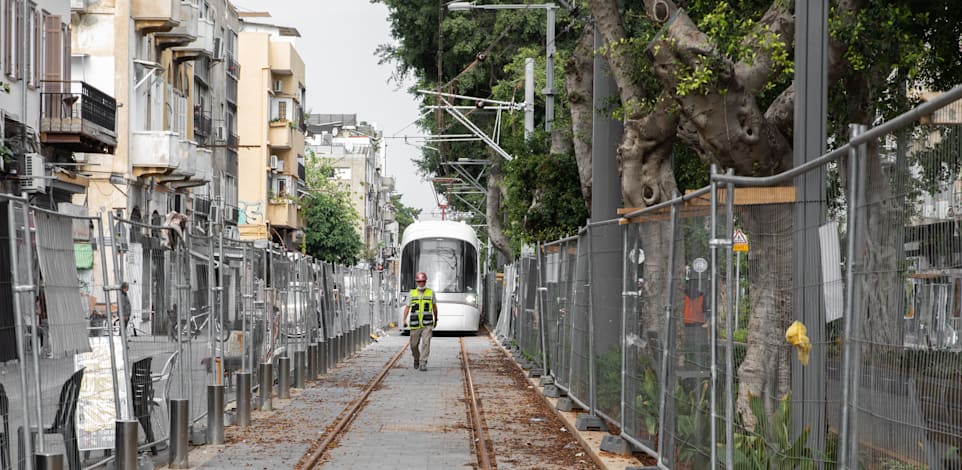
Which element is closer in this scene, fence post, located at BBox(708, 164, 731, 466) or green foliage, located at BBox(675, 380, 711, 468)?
fence post, located at BBox(708, 164, 731, 466)

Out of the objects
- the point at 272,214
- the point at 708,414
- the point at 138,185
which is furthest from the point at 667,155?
the point at 272,214

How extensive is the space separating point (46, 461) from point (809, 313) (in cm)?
427

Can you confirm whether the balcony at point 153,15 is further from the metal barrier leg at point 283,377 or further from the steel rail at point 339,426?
the metal barrier leg at point 283,377

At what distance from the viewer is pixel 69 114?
116 feet

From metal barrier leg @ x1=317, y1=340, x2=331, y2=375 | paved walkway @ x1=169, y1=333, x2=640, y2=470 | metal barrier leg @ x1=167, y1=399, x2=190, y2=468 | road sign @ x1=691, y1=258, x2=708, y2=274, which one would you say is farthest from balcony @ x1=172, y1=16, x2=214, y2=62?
road sign @ x1=691, y1=258, x2=708, y2=274

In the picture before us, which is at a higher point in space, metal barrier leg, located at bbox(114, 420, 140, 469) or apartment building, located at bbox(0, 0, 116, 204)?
apartment building, located at bbox(0, 0, 116, 204)

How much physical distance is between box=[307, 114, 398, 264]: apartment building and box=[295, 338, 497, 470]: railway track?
311 ft

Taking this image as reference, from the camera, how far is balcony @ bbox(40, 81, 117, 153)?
34.9m

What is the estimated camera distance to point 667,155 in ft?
64.5

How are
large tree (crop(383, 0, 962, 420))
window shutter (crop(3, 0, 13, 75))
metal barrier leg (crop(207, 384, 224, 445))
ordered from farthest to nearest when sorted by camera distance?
1. window shutter (crop(3, 0, 13, 75))
2. metal barrier leg (crop(207, 384, 224, 445))
3. large tree (crop(383, 0, 962, 420))

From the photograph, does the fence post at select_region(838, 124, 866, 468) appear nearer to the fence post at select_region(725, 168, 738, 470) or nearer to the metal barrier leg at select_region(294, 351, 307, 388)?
the fence post at select_region(725, 168, 738, 470)

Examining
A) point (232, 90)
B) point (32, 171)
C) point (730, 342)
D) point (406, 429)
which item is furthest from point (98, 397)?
point (232, 90)

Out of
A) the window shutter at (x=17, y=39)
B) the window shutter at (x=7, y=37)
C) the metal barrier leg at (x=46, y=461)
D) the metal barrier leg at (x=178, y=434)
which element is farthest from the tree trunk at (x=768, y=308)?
the window shutter at (x=17, y=39)

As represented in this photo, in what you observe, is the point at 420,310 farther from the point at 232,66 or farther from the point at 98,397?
the point at 232,66
